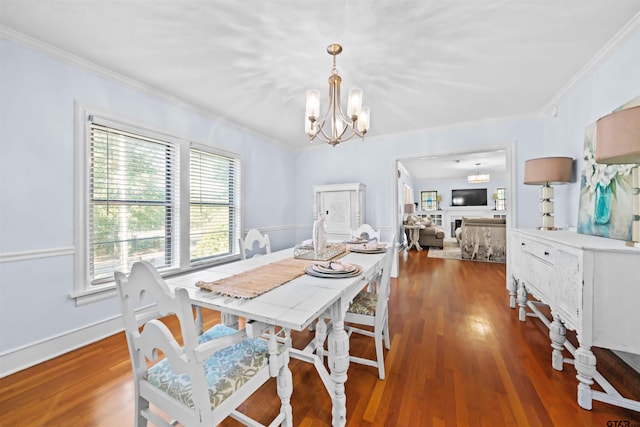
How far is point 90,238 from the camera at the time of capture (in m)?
2.18

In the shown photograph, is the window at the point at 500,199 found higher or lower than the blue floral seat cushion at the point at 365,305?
higher

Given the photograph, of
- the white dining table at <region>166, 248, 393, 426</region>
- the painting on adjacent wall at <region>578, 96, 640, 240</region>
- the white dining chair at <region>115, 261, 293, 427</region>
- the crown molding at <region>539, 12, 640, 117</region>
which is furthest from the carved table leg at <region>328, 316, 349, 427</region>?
the crown molding at <region>539, 12, 640, 117</region>

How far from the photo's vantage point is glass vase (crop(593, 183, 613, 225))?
188 centimetres

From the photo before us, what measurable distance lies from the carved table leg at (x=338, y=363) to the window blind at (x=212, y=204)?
8.00 feet

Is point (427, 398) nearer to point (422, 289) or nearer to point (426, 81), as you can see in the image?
point (422, 289)

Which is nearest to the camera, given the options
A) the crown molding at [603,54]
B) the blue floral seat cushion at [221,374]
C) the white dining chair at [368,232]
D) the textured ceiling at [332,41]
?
the blue floral seat cushion at [221,374]

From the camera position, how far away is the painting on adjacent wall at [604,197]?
5.66ft

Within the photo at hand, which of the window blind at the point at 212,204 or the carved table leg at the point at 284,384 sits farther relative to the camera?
the window blind at the point at 212,204

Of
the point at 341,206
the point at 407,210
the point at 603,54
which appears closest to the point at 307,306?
the point at 603,54

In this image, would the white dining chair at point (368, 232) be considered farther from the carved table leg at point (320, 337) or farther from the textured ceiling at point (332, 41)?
the textured ceiling at point (332, 41)

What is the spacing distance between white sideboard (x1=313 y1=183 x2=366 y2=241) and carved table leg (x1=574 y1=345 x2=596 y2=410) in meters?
2.93

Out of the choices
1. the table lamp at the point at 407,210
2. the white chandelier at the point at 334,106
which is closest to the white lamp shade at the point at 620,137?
the white chandelier at the point at 334,106

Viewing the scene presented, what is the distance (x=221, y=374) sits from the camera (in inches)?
40.0

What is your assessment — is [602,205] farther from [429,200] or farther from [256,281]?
[429,200]
